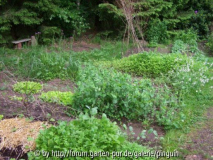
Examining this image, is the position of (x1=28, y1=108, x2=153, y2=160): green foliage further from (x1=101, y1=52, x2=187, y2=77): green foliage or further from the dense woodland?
the dense woodland

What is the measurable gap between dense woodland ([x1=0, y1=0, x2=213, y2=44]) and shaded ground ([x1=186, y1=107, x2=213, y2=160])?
5146 millimetres

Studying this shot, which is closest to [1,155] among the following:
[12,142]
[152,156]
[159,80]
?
[12,142]

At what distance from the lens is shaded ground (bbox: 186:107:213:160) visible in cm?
339

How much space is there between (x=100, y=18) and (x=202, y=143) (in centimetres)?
872

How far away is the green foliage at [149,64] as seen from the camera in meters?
6.58

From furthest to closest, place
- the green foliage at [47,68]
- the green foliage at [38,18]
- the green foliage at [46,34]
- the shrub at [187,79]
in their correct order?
the green foliage at [46,34] < the green foliage at [38,18] < the green foliage at [47,68] < the shrub at [187,79]

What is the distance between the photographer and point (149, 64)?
6797 mm

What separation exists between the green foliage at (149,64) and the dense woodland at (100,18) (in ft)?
6.98

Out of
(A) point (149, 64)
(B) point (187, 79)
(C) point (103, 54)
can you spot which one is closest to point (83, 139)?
(B) point (187, 79)

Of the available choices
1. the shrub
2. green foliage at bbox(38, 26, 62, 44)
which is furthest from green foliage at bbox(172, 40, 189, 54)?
green foliage at bbox(38, 26, 62, 44)

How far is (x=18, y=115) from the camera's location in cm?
388

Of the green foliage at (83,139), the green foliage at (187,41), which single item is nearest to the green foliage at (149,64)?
the green foliage at (187,41)

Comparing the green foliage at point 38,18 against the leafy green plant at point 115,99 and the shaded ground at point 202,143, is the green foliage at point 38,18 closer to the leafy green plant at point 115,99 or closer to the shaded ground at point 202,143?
the leafy green plant at point 115,99

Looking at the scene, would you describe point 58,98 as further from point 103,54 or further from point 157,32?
point 157,32
